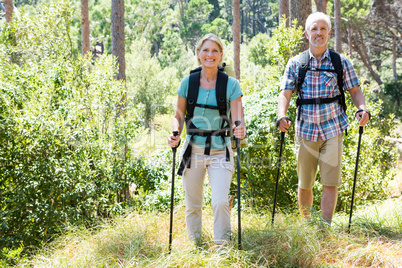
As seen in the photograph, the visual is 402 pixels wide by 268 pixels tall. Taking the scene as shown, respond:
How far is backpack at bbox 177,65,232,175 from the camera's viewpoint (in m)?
3.27

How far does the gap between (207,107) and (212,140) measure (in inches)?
10.5

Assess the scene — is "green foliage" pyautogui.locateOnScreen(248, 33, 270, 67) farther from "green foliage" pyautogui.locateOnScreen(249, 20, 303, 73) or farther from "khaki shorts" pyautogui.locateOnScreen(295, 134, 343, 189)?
"khaki shorts" pyautogui.locateOnScreen(295, 134, 343, 189)

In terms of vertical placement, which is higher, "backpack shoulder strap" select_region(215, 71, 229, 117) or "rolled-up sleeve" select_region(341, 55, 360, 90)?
"rolled-up sleeve" select_region(341, 55, 360, 90)

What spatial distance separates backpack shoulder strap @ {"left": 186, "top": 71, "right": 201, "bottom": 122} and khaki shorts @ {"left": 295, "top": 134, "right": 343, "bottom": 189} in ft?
3.77

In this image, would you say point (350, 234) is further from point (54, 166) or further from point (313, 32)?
point (54, 166)

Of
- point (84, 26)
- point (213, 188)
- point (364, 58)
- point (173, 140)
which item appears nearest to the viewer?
point (213, 188)

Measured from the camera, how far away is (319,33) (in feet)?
11.8

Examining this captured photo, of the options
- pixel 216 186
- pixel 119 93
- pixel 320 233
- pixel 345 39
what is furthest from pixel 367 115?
pixel 345 39

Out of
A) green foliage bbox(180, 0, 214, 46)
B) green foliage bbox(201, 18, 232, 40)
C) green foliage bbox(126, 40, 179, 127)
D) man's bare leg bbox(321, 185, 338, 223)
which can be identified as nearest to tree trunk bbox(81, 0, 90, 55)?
green foliage bbox(126, 40, 179, 127)

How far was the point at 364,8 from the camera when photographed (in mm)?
22766

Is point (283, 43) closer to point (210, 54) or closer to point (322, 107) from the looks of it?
point (322, 107)

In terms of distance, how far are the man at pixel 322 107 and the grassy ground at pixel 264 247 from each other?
1.15ft

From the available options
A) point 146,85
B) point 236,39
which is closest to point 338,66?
point 236,39

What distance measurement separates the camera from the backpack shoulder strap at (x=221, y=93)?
325 centimetres
